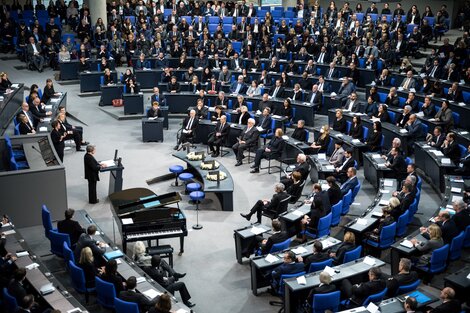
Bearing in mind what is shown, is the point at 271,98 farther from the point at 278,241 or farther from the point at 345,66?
the point at 278,241

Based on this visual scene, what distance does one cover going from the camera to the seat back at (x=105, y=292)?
9.85 metres

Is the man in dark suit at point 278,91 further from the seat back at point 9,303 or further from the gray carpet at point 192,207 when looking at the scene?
the seat back at point 9,303

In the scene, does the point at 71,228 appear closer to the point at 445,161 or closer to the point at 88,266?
the point at 88,266

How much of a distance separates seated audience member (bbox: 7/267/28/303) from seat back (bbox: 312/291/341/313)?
15.4 feet

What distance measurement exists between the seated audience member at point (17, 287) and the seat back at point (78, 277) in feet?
3.12

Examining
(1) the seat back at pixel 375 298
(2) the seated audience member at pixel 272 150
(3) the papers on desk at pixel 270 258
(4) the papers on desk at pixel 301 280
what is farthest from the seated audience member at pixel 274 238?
(2) the seated audience member at pixel 272 150

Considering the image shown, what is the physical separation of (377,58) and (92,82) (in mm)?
11910

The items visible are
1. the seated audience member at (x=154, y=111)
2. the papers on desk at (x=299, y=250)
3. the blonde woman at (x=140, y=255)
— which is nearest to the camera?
the blonde woman at (x=140, y=255)

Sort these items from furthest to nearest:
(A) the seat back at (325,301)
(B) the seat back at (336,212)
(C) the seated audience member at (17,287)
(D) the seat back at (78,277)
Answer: (B) the seat back at (336,212) → (D) the seat back at (78,277) → (A) the seat back at (325,301) → (C) the seated audience member at (17,287)

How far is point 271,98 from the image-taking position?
21.6 meters

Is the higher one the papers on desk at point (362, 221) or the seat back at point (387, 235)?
the papers on desk at point (362, 221)

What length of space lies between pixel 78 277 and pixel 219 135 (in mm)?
9165

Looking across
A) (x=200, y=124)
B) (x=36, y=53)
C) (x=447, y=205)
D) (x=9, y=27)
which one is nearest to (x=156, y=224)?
(x=447, y=205)

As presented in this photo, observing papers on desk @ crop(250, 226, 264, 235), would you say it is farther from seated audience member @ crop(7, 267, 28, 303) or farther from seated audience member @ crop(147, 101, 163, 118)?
seated audience member @ crop(147, 101, 163, 118)
